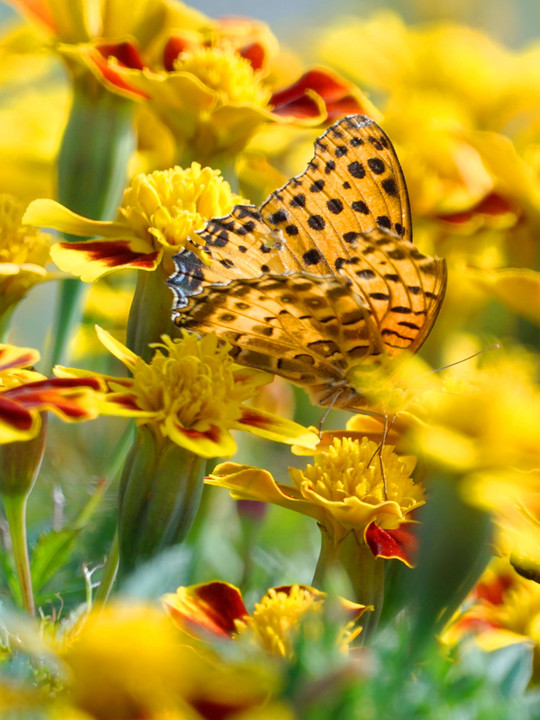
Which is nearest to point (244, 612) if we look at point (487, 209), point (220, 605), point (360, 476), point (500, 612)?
point (220, 605)

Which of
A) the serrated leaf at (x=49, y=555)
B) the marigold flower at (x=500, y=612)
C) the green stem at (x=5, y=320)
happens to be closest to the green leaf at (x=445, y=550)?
the marigold flower at (x=500, y=612)

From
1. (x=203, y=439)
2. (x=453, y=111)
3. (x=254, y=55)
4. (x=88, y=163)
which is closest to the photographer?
(x=203, y=439)

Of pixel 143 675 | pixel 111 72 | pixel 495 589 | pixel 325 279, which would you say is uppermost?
pixel 111 72

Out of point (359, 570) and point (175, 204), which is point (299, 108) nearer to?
point (175, 204)

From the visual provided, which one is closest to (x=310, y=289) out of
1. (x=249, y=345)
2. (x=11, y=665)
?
(x=249, y=345)

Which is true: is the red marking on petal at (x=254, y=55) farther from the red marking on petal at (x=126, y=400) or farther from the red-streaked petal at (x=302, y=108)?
the red marking on petal at (x=126, y=400)

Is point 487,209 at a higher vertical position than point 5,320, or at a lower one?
higher
